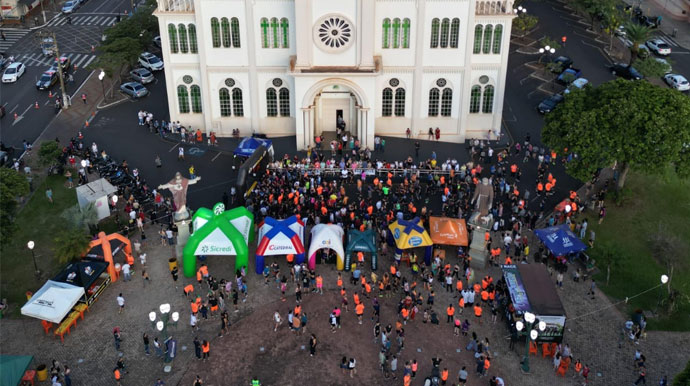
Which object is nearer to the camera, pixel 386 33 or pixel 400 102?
pixel 386 33

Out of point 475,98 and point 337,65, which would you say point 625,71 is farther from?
point 337,65

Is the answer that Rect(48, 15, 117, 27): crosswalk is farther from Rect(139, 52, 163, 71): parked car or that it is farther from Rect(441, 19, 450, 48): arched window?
Rect(441, 19, 450, 48): arched window

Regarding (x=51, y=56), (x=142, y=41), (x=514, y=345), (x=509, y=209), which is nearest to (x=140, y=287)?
(x=514, y=345)

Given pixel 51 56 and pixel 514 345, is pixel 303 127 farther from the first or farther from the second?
pixel 51 56

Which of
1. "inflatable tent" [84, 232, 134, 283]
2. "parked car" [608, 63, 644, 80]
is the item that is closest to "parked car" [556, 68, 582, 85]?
"parked car" [608, 63, 644, 80]

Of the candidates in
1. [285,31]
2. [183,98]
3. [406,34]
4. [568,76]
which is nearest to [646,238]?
[406,34]

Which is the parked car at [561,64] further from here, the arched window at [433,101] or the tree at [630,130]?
the tree at [630,130]
